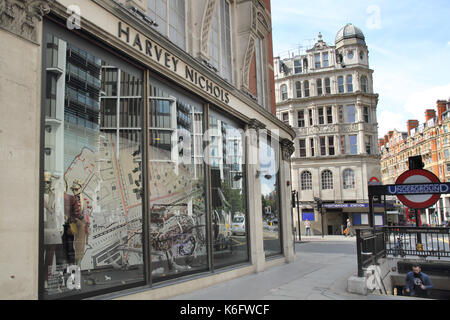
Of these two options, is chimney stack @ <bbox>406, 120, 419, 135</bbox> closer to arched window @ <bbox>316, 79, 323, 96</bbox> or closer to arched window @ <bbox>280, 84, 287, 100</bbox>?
arched window @ <bbox>316, 79, 323, 96</bbox>

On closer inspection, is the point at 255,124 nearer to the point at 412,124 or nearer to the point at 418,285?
the point at 418,285

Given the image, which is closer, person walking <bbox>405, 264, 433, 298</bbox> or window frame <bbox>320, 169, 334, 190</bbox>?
person walking <bbox>405, 264, 433, 298</bbox>

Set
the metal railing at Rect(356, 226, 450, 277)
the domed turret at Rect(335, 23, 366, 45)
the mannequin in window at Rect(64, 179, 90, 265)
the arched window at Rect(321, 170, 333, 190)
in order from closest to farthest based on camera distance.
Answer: the mannequin in window at Rect(64, 179, 90, 265) → the metal railing at Rect(356, 226, 450, 277) → the arched window at Rect(321, 170, 333, 190) → the domed turret at Rect(335, 23, 366, 45)

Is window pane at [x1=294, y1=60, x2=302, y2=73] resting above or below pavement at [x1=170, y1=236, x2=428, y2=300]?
above

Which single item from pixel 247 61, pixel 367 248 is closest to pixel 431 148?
pixel 247 61

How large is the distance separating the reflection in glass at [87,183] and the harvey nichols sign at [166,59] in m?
0.62

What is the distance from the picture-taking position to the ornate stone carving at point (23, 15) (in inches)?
189

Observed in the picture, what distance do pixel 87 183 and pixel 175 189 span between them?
2.60 meters

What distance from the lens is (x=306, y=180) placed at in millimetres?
45469

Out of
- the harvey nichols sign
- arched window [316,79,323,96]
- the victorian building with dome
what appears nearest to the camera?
the harvey nichols sign

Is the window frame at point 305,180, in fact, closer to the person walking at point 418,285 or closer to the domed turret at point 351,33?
the domed turret at point 351,33

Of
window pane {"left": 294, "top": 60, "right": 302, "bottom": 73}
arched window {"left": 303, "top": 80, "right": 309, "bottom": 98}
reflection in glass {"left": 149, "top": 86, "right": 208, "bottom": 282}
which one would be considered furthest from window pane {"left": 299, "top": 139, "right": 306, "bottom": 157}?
reflection in glass {"left": 149, "top": 86, "right": 208, "bottom": 282}

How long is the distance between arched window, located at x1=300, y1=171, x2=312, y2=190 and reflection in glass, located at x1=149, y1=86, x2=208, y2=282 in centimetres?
3697

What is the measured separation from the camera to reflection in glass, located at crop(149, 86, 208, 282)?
7832 mm
